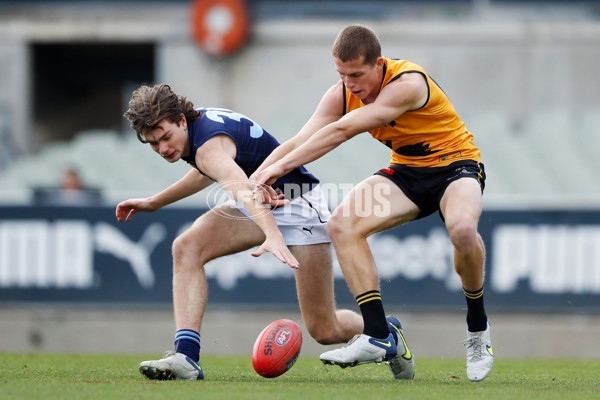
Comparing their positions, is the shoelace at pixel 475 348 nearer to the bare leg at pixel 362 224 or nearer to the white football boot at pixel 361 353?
the white football boot at pixel 361 353

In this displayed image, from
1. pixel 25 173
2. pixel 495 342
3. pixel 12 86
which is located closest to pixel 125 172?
pixel 25 173

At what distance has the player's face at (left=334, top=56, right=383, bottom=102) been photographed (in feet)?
17.4

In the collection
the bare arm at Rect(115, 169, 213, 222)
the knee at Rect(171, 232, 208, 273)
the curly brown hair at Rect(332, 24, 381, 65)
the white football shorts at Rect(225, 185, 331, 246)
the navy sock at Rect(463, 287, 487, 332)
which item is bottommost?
the navy sock at Rect(463, 287, 487, 332)

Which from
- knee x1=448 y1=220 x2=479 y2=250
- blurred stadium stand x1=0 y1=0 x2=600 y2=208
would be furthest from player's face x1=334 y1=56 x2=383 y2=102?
blurred stadium stand x1=0 y1=0 x2=600 y2=208

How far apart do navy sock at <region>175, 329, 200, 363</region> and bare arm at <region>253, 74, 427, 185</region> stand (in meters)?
1.04

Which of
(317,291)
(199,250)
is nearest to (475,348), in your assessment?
(317,291)

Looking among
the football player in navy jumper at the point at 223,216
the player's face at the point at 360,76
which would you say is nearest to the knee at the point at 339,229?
the football player in navy jumper at the point at 223,216

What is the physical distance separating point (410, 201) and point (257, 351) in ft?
4.34

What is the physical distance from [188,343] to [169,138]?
1238 mm

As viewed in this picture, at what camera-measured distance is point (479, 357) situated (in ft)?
18.6

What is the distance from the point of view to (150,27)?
1705 cm

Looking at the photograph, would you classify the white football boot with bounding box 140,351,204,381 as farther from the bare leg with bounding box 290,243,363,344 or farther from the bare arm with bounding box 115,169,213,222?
the bare arm with bounding box 115,169,213,222

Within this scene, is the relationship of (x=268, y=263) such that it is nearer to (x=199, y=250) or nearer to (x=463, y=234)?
(x=199, y=250)

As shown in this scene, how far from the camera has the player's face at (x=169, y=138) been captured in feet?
18.0
